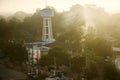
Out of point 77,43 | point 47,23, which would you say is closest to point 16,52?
point 77,43

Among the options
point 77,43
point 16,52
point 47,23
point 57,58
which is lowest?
point 57,58

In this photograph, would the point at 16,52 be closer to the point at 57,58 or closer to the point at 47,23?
the point at 57,58

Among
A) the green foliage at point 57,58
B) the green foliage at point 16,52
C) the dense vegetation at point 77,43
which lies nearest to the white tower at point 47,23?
the dense vegetation at point 77,43

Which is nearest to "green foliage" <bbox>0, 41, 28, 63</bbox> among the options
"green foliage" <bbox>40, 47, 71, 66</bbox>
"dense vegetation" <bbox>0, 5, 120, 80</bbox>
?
"dense vegetation" <bbox>0, 5, 120, 80</bbox>

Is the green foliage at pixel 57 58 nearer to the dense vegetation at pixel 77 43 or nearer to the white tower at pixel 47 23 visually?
the dense vegetation at pixel 77 43

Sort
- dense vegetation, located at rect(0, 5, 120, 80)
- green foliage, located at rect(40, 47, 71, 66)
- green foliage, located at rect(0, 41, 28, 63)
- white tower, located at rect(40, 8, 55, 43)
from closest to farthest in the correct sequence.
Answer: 1. dense vegetation, located at rect(0, 5, 120, 80)
2. green foliage, located at rect(40, 47, 71, 66)
3. green foliage, located at rect(0, 41, 28, 63)
4. white tower, located at rect(40, 8, 55, 43)

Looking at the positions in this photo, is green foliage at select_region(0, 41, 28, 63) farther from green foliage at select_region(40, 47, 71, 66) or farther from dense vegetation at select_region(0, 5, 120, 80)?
green foliage at select_region(40, 47, 71, 66)

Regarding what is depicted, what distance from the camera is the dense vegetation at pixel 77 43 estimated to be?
6.04 meters

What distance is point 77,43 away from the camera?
8445mm

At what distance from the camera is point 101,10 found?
14.9 m

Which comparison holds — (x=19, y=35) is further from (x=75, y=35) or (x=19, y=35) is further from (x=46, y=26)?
(x=75, y=35)

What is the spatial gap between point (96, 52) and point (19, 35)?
519 cm

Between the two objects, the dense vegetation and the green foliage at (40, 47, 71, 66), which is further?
the green foliage at (40, 47, 71, 66)

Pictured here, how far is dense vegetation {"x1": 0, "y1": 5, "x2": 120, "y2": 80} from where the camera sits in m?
6.04
